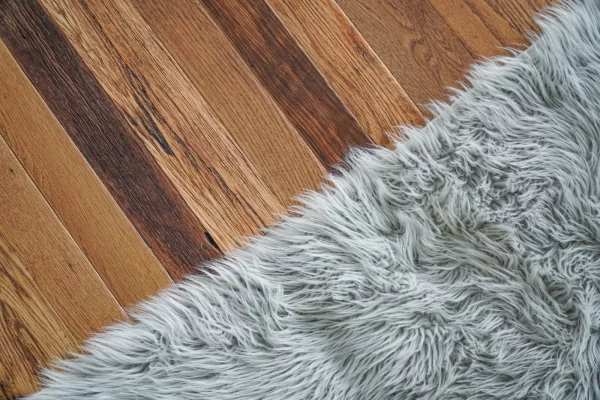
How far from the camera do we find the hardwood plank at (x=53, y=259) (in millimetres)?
799

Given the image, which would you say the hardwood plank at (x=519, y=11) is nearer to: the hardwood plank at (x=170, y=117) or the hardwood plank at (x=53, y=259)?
the hardwood plank at (x=170, y=117)

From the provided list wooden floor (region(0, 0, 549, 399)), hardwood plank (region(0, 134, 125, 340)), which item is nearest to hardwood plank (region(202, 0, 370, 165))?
wooden floor (region(0, 0, 549, 399))

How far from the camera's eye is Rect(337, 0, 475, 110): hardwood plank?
2.85ft

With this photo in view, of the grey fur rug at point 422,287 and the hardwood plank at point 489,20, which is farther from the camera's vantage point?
the hardwood plank at point 489,20

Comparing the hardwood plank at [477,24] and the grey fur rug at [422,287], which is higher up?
the hardwood plank at [477,24]

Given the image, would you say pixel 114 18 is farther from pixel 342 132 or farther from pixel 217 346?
pixel 217 346

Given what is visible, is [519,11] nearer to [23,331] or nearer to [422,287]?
[422,287]

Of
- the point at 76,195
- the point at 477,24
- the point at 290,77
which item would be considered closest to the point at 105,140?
the point at 76,195

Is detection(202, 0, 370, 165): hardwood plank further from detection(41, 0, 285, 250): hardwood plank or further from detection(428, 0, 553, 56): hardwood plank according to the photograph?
detection(428, 0, 553, 56): hardwood plank

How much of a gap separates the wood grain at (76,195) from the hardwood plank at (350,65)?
0.39 meters

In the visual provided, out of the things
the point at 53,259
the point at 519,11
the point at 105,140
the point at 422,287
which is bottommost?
the point at 422,287

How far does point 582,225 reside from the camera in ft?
2.62

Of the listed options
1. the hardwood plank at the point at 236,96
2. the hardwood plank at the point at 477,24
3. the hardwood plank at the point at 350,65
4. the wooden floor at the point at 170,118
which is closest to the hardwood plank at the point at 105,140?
the wooden floor at the point at 170,118

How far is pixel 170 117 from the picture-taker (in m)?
0.84
